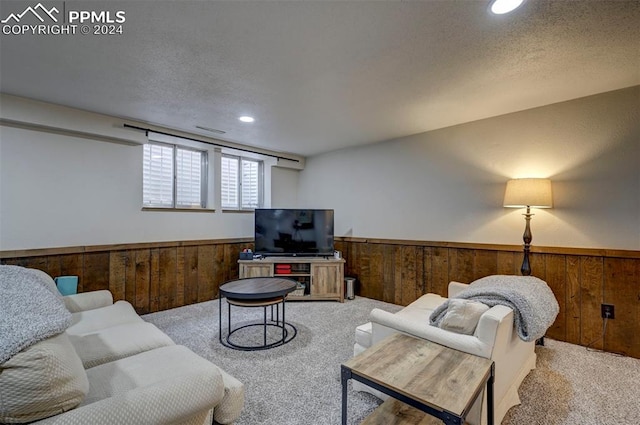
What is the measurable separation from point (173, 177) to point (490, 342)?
4.05 m

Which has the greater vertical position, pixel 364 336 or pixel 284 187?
pixel 284 187

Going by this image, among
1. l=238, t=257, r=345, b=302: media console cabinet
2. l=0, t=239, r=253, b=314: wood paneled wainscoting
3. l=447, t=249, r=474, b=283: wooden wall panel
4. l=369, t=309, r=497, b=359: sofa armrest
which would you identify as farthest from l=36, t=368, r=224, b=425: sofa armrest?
l=447, t=249, r=474, b=283: wooden wall panel

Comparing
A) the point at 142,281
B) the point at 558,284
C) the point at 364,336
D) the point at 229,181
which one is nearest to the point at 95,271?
the point at 142,281

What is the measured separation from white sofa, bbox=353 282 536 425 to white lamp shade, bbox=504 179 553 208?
1269 mm

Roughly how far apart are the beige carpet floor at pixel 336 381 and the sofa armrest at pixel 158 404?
66cm

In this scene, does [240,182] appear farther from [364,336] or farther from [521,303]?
[521,303]

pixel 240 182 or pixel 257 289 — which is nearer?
pixel 257 289

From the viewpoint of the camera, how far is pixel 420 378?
4.47 feet

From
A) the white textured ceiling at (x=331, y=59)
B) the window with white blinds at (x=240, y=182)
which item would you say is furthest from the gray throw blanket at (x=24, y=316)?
the window with white blinds at (x=240, y=182)

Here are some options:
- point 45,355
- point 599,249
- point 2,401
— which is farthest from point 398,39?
point 599,249

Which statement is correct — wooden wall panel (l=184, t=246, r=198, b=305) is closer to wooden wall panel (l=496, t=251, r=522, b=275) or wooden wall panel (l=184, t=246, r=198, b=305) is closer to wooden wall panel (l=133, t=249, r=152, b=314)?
wooden wall panel (l=133, t=249, r=152, b=314)

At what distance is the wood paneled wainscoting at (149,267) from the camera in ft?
9.93

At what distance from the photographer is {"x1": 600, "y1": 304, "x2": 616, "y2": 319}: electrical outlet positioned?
2.61 meters

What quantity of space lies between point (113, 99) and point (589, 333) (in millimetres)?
5041
